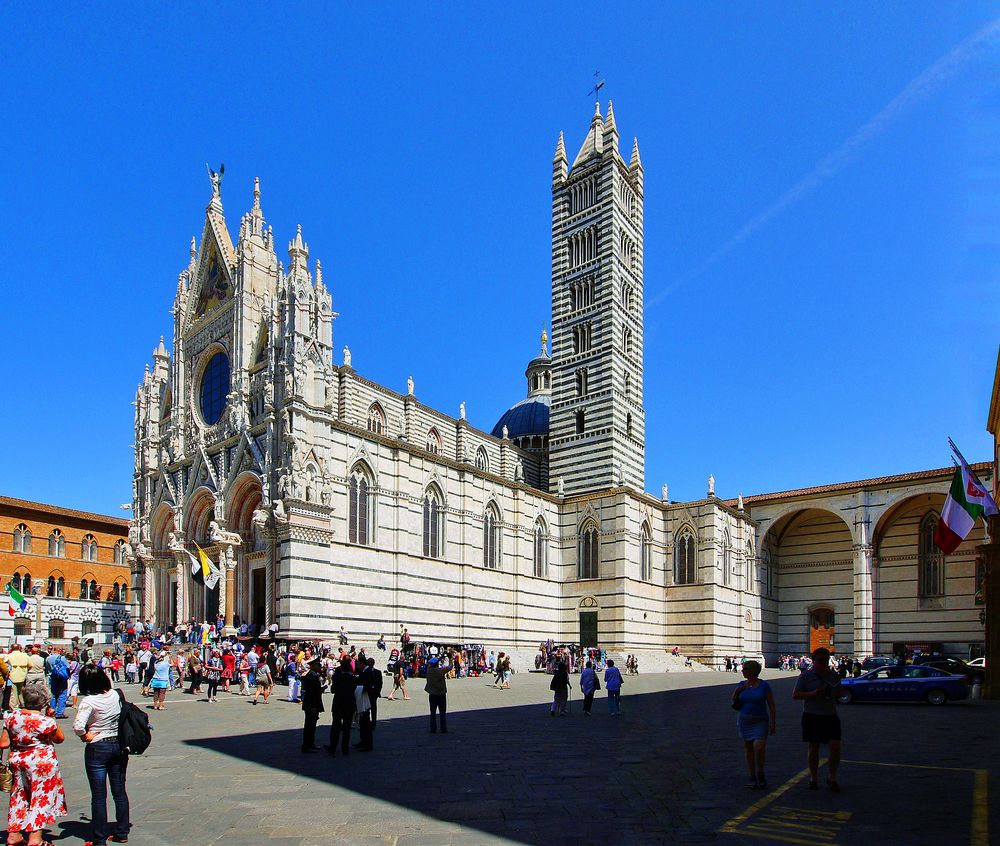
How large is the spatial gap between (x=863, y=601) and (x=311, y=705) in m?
43.2

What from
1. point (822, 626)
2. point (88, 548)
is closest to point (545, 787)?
point (88, 548)

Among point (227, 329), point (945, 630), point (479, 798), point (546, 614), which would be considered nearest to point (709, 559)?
point (546, 614)

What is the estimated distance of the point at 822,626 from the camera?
55219mm

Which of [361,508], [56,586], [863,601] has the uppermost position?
[361,508]

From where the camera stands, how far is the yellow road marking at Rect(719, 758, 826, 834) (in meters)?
8.76

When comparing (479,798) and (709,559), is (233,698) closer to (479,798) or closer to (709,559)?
(479,798)

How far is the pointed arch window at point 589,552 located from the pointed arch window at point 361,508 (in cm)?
1437

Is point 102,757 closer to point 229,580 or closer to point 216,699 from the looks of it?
point 216,699

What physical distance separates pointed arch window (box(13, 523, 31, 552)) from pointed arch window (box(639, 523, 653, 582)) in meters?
32.2

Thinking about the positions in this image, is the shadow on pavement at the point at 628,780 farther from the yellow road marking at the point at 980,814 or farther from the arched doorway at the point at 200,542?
the arched doorway at the point at 200,542

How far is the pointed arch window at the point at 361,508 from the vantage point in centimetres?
3697

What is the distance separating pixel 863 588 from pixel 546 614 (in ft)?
58.6

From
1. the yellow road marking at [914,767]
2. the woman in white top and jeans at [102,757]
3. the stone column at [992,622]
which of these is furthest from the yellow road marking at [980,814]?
the stone column at [992,622]

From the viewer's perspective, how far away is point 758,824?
29.0ft
